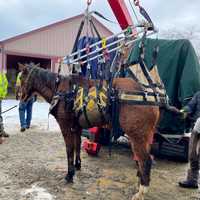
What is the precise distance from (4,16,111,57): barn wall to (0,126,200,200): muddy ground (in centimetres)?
1367

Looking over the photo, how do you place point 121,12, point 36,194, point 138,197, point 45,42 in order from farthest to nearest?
point 45,42
point 121,12
point 36,194
point 138,197

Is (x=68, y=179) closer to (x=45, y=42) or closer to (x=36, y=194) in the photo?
(x=36, y=194)

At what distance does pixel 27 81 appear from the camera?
527 centimetres

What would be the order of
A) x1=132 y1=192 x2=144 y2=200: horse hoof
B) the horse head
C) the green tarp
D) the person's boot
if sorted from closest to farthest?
x1=132 y1=192 x2=144 y2=200: horse hoof → the person's boot → the horse head → the green tarp

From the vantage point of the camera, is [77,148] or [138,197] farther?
[77,148]

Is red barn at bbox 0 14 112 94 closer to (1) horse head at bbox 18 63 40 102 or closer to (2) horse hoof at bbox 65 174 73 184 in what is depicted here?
(1) horse head at bbox 18 63 40 102

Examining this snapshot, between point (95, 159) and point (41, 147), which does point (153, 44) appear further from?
point (41, 147)

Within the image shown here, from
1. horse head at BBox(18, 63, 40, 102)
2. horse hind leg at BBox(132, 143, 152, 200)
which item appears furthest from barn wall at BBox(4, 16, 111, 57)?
horse hind leg at BBox(132, 143, 152, 200)

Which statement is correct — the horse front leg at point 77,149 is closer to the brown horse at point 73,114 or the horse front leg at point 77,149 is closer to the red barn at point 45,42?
the brown horse at point 73,114

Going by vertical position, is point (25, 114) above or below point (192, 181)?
above

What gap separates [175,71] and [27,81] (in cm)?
264

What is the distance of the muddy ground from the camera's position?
15.1 feet

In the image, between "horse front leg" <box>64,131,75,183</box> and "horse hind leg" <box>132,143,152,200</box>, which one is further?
"horse front leg" <box>64,131,75,183</box>

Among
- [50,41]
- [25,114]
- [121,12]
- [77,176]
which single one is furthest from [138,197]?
[50,41]
